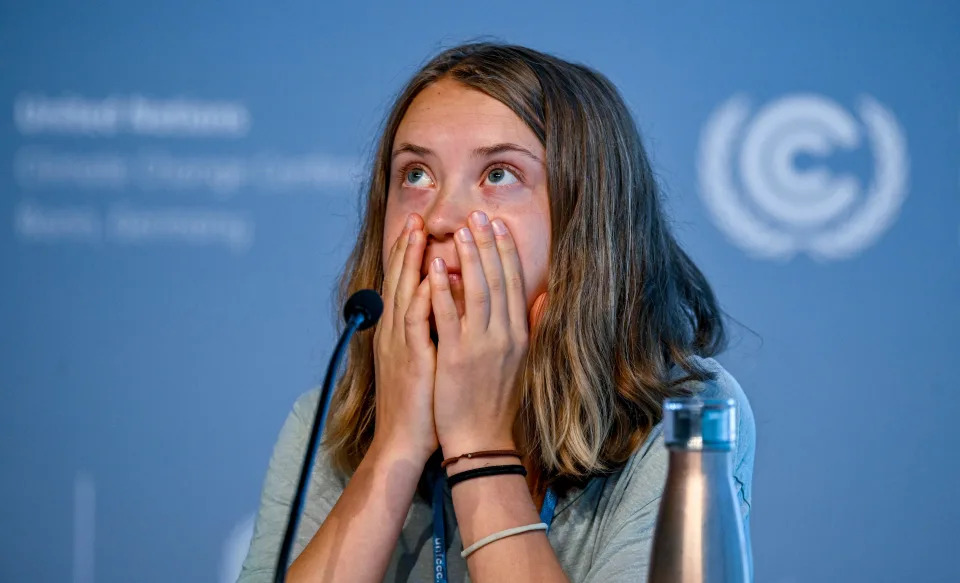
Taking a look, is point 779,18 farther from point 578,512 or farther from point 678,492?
point 678,492

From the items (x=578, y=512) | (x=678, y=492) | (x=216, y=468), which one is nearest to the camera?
(x=678, y=492)

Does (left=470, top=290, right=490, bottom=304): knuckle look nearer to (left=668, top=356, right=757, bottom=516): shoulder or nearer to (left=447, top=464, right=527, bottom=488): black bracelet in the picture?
(left=447, top=464, right=527, bottom=488): black bracelet

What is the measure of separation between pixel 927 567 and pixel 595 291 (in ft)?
5.30

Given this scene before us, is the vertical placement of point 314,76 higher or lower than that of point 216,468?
higher

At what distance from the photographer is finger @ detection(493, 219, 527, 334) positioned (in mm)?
1310

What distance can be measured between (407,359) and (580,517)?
0.30 meters

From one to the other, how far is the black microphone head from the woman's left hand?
1.13 feet

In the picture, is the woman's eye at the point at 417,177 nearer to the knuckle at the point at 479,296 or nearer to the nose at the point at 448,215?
the nose at the point at 448,215

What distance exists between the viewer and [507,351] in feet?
4.24

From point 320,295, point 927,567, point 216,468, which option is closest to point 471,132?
point 320,295

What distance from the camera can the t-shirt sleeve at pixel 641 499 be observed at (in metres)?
1.16

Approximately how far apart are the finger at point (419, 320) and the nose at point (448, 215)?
0.22ft

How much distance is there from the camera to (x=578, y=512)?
52.4 inches

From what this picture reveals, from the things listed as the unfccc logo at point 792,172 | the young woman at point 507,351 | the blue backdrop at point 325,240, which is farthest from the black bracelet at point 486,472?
the unfccc logo at point 792,172
